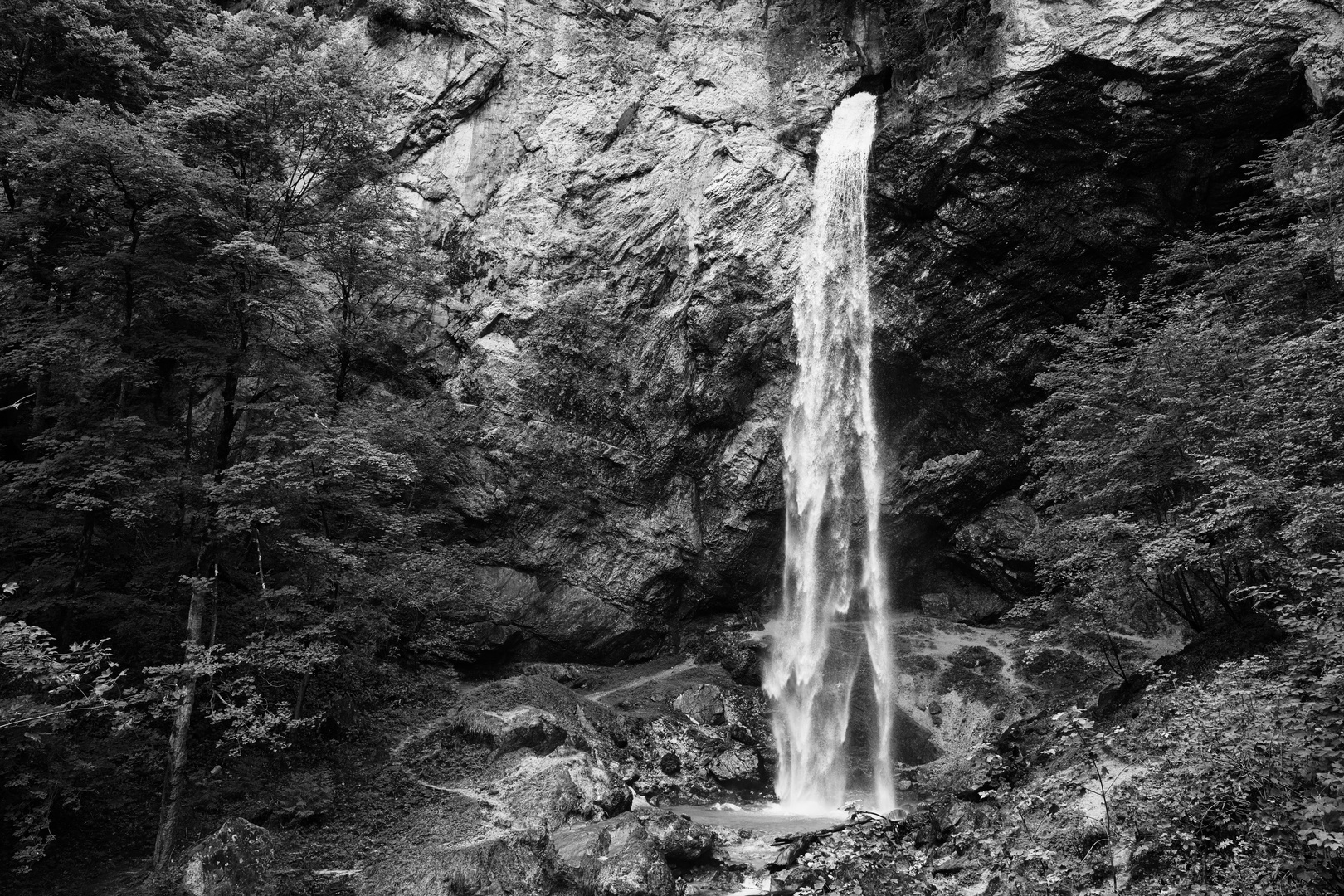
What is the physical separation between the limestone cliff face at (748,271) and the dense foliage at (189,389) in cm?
584

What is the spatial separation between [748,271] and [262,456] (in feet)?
41.7

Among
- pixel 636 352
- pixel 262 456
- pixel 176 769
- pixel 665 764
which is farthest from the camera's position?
pixel 636 352

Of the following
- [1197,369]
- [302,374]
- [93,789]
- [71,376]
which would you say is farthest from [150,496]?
[1197,369]

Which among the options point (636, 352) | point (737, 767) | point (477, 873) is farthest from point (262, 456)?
point (737, 767)

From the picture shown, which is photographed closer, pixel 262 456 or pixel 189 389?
pixel 262 456

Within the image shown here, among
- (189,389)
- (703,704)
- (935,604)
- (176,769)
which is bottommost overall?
(703,704)

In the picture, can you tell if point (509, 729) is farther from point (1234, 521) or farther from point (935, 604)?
point (935, 604)

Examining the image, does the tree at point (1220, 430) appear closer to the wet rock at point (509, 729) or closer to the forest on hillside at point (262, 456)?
the forest on hillside at point (262, 456)

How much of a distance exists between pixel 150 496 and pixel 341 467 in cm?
228

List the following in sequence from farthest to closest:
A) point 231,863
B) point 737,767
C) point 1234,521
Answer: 1. point 737,767
2. point 231,863
3. point 1234,521

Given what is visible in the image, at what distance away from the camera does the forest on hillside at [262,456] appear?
7516 millimetres

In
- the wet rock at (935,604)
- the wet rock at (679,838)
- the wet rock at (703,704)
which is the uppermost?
the wet rock at (935,604)

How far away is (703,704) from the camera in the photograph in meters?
16.6

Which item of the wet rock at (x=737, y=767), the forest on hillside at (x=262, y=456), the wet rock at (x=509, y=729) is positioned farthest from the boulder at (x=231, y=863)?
the wet rock at (x=737, y=767)
